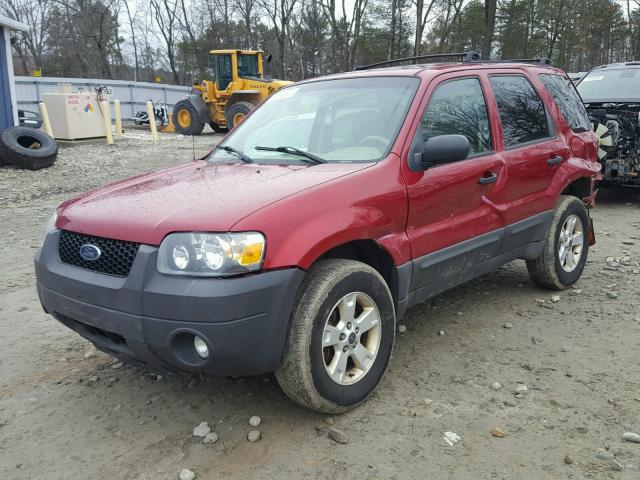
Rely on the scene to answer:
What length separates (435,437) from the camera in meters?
2.86

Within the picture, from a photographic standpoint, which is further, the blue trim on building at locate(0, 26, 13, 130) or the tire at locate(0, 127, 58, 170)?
the blue trim on building at locate(0, 26, 13, 130)

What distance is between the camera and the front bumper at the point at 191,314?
8.24 feet

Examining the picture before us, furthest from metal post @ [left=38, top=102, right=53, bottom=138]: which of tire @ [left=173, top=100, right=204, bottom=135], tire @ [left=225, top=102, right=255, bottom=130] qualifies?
tire @ [left=225, top=102, right=255, bottom=130]

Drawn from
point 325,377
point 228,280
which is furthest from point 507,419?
point 228,280

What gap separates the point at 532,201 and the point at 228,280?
273 cm

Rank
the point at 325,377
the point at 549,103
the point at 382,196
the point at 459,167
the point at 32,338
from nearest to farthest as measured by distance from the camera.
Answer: the point at 325,377 < the point at 382,196 < the point at 459,167 < the point at 32,338 < the point at 549,103

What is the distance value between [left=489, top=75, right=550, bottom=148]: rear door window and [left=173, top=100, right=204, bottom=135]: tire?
17607 mm

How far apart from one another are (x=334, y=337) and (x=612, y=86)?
823 cm

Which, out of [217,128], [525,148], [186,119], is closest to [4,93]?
[186,119]

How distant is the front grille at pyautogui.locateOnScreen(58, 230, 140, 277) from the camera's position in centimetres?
272

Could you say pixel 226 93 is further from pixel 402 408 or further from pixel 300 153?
pixel 402 408

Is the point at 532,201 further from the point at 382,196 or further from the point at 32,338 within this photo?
the point at 32,338

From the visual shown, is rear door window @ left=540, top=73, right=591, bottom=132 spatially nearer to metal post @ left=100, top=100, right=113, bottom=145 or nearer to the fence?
metal post @ left=100, top=100, right=113, bottom=145

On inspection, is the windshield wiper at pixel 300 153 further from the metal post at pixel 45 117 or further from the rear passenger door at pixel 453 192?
the metal post at pixel 45 117
